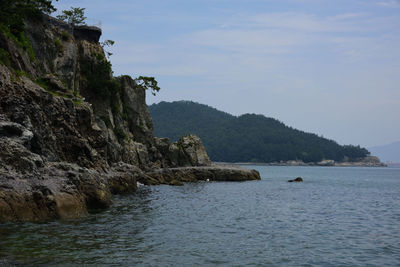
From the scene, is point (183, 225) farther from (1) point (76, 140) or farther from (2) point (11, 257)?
(1) point (76, 140)

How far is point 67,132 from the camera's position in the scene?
131 ft

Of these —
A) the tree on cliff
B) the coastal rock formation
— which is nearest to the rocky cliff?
the coastal rock formation

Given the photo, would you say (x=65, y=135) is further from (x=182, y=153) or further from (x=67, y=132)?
(x=182, y=153)

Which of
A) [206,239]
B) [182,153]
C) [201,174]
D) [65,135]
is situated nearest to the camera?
[206,239]

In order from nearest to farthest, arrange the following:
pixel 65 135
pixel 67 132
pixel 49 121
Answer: pixel 49 121 → pixel 65 135 → pixel 67 132

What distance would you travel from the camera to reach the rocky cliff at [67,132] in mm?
24500

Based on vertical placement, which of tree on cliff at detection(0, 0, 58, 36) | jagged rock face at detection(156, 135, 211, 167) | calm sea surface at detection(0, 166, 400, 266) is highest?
tree on cliff at detection(0, 0, 58, 36)

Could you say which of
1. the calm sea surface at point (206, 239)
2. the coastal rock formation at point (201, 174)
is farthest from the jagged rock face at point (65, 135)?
the coastal rock formation at point (201, 174)

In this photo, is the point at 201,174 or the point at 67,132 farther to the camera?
the point at 201,174

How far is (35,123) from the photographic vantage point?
107 ft

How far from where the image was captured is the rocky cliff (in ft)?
80.4

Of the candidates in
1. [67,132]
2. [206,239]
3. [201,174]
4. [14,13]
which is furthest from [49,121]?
[201,174]

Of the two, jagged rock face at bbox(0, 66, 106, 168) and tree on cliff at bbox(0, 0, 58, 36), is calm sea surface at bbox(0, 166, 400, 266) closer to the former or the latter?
jagged rock face at bbox(0, 66, 106, 168)

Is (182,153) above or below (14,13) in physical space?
below
